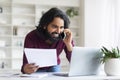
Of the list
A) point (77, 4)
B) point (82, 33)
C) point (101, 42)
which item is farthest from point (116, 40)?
point (77, 4)

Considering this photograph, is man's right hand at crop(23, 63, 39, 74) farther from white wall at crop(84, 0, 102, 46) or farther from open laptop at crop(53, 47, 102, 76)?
white wall at crop(84, 0, 102, 46)

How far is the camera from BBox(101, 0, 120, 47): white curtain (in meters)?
5.24

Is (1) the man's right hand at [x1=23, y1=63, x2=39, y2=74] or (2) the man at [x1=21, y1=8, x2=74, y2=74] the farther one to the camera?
(2) the man at [x1=21, y1=8, x2=74, y2=74]

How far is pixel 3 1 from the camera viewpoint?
16.6ft

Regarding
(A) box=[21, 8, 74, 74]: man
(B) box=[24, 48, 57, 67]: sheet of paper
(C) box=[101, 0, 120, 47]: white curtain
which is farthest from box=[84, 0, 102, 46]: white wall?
(B) box=[24, 48, 57, 67]: sheet of paper

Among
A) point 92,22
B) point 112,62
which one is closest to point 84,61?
point 112,62

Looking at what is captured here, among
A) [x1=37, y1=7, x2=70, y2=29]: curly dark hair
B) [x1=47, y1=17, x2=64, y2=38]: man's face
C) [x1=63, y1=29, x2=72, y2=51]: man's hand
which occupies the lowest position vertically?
[x1=63, y1=29, x2=72, y2=51]: man's hand

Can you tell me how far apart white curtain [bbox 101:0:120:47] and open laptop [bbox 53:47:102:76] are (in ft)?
11.6

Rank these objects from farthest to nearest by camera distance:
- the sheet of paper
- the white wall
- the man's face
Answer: the white wall
the man's face
the sheet of paper

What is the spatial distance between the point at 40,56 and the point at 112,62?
49 centimetres

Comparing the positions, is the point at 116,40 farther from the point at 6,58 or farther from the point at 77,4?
the point at 6,58

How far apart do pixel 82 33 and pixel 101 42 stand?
443 millimetres

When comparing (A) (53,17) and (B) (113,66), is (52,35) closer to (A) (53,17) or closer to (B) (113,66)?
(A) (53,17)

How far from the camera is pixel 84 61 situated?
67.2 inches
